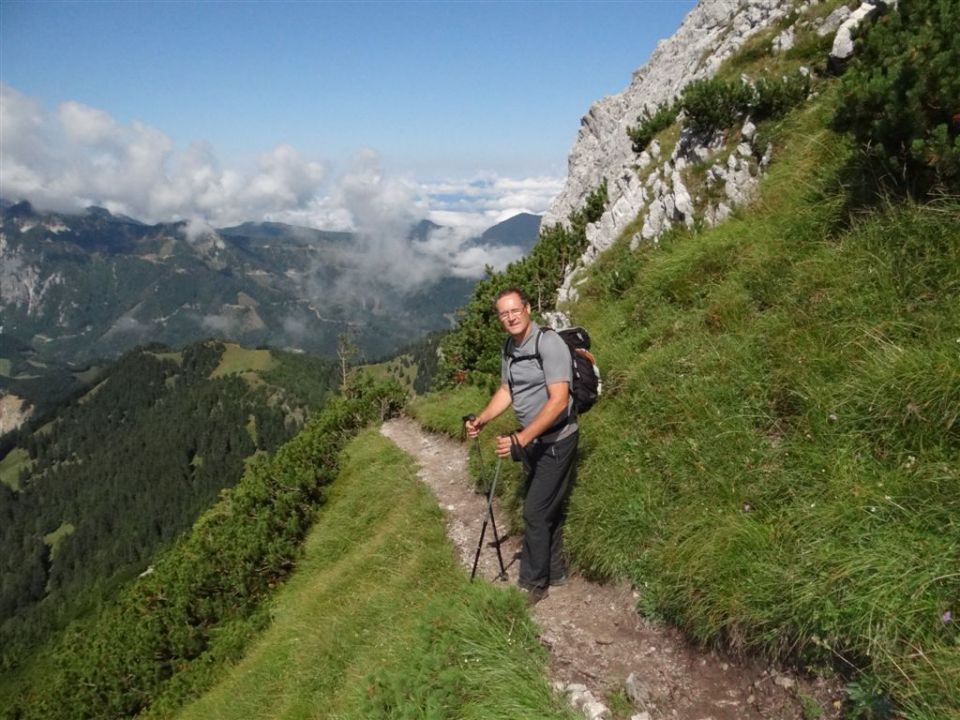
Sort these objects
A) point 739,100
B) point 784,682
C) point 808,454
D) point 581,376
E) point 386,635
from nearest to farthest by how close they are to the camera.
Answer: point 784,682 → point 808,454 → point 581,376 → point 386,635 → point 739,100

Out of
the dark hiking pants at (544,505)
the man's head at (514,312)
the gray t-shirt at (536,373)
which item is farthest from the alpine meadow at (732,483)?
the man's head at (514,312)

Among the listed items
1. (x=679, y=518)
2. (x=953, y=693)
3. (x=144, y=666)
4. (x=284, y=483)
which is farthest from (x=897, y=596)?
Result: (x=144, y=666)

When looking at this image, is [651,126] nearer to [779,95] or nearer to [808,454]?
[779,95]

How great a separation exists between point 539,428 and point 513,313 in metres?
1.31

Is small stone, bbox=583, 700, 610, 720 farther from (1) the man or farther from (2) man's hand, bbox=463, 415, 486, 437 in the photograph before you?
(2) man's hand, bbox=463, 415, 486, 437

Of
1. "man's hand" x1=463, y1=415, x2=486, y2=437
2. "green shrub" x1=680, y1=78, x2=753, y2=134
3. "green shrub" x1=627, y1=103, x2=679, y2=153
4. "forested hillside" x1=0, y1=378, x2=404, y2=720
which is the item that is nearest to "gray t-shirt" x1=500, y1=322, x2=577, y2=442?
"man's hand" x1=463, y1=415, x2=486, y2=437

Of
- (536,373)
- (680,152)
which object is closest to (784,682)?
(536,373)

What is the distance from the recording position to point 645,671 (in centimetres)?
509

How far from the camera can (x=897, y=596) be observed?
3.76 meters

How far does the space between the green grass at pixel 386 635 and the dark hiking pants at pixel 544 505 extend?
0.87 meters

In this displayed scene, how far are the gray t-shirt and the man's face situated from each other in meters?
0.14

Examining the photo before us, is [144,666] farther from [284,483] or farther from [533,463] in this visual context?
[533,463]

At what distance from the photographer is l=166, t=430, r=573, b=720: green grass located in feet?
16.6

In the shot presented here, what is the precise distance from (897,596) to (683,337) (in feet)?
17.9
